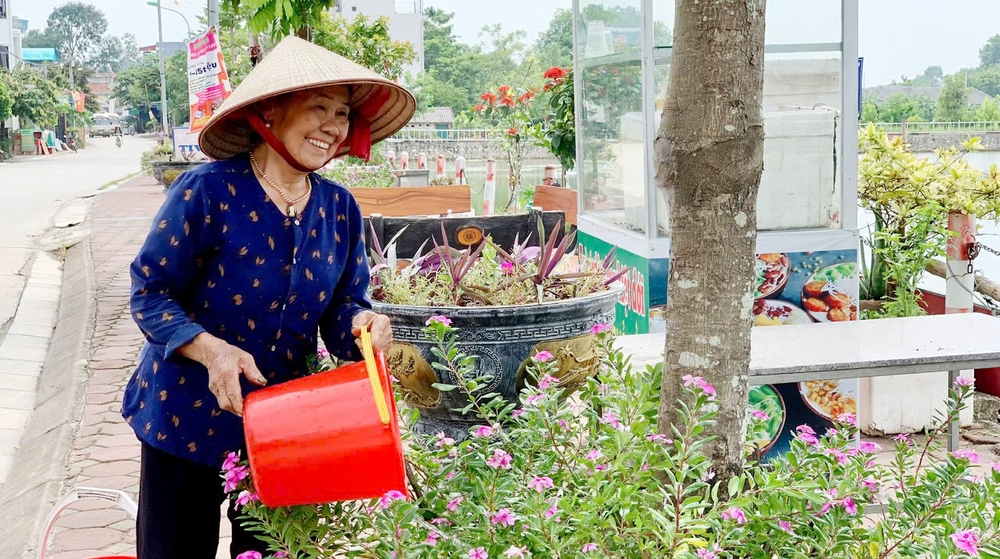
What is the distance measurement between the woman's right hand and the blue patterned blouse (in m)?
0.05

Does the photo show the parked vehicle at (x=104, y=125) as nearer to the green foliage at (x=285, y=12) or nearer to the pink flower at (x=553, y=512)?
the green foliage at (x=285, y=12)

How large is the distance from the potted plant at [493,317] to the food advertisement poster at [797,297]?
0.79 metres

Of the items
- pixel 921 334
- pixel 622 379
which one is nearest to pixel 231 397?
pixel 622 379

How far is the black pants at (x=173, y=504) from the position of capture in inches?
86.6

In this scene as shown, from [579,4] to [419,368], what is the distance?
2431 mm

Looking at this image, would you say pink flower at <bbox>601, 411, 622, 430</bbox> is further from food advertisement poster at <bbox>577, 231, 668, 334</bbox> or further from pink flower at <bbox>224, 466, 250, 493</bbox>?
food advertisement poster at <bbox>577, 231, 668, 334</bbox>

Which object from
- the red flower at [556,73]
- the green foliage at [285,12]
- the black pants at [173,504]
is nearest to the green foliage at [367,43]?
the red flower at [556,73]

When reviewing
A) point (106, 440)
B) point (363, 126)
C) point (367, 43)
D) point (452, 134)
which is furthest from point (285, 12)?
point (452, 134)

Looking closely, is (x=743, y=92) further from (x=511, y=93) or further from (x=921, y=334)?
(x=511, y=93)

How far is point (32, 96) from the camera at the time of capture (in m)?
50.1

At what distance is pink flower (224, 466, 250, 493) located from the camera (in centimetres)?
191

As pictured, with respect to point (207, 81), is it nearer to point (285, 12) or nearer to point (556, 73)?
point (556, 73)

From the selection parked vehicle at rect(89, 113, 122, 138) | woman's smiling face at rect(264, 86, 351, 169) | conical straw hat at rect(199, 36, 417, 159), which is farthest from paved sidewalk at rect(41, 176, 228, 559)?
parked vehicle at rect(89, 113, 122, 138)

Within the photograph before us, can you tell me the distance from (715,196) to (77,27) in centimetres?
19611
